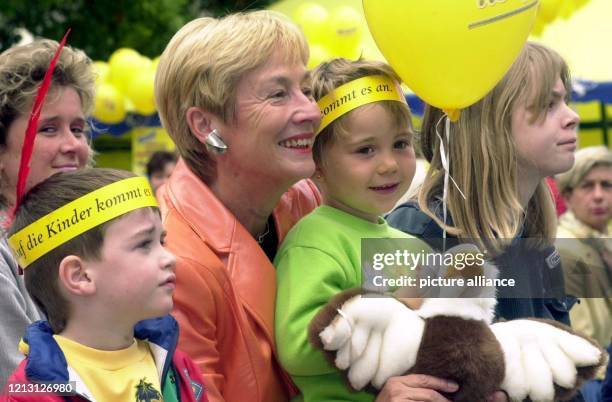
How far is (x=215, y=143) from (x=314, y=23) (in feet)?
26.7

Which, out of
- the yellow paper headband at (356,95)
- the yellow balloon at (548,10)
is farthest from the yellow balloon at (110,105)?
the yellow paper headband at (356,95)

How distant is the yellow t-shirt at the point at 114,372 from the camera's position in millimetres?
2703

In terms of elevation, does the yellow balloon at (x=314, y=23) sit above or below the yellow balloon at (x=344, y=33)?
above

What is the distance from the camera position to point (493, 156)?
3.36 m

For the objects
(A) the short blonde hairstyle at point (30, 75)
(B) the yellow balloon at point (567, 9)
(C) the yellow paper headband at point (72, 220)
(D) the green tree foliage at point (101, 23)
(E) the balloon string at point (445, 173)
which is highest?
(D) the green tree foliage at point (101, 23)

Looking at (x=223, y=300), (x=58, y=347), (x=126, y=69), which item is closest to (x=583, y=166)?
(x=223, y=300)

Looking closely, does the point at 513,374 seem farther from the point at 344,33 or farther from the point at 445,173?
the point at 344,33

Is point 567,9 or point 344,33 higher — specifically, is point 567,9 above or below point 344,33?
above

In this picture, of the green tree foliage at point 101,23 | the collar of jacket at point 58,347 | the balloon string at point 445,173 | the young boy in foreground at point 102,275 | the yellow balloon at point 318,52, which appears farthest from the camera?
the green tree foliage at point 101,23

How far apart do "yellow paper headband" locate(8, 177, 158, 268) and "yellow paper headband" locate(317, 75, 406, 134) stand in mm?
705

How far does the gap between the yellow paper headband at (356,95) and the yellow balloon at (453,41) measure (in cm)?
12

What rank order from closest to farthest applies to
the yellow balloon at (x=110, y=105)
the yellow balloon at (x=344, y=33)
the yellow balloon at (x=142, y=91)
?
the yellow balloon at (x=344, y=33) < the yellow balloon at (x=142, y=91) < the yellow balloon at (x=110, y=105)

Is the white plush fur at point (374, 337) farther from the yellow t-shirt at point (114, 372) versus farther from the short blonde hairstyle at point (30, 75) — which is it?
the short blonde hairstyle at point (30, 75)

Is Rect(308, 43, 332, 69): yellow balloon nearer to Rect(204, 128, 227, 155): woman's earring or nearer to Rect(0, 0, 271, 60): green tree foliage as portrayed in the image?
Rect(0, 0, 271, 60): green tree foliage
